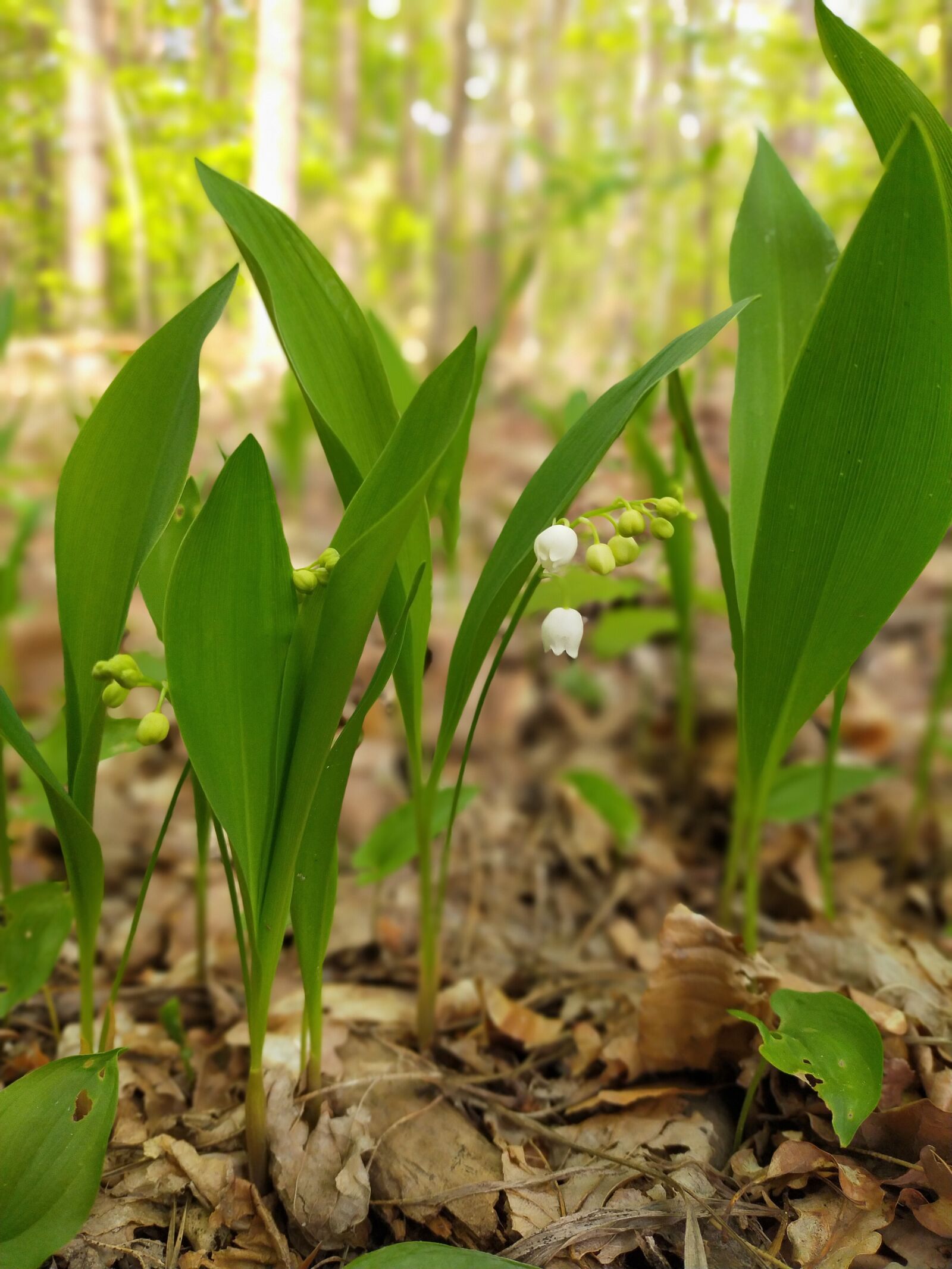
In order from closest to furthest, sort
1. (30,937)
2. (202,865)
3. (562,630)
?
(562,630) → (30,937) → (202,865)

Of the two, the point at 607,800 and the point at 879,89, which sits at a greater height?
the point at 879,89

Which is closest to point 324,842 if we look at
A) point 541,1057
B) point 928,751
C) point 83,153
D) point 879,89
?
point 541,1057

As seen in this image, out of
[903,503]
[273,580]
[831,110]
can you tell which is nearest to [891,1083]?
[903,503]

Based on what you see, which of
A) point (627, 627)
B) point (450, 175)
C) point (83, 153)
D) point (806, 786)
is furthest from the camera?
point (450, 175)

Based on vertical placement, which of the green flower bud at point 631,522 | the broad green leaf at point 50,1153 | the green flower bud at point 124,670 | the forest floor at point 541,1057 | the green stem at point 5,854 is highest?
the green flower bud at point 631,522

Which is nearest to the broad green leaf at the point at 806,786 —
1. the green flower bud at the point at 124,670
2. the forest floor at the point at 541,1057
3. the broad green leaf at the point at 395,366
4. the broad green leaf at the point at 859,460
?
the forest floor at the point at 541,1057

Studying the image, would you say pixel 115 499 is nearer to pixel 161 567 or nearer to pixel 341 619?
pixel 161 567

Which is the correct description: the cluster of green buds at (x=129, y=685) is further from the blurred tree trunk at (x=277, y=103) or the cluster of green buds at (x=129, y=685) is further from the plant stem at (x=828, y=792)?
the blurred tree trunk at (x=277, y=103)
